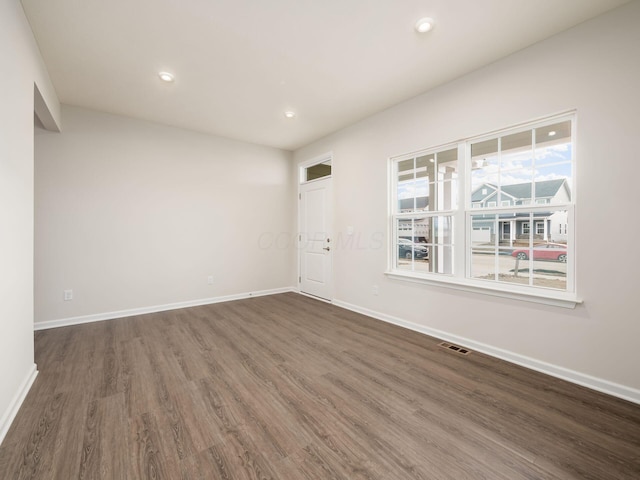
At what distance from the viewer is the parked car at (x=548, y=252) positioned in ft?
7.95

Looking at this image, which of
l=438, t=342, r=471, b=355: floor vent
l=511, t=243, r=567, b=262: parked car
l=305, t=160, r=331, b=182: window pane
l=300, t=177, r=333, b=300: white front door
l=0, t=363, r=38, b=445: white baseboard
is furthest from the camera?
l=305, t=160, r=331, b=182: window pane

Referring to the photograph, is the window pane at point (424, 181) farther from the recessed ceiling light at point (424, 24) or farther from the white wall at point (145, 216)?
the white wall at point (145, 216)

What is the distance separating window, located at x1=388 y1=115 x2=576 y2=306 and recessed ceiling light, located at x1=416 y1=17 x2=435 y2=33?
1177 mm

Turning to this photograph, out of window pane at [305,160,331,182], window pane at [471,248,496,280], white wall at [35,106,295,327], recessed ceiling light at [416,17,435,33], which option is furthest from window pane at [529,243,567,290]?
white wall at [35,106,295,327]

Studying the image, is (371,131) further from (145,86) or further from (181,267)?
(181,267)

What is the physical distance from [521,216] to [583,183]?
0.51 metres

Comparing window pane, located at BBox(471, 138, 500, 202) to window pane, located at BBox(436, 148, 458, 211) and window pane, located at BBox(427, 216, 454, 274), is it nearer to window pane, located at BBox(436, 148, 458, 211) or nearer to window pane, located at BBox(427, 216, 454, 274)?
window pane, located at BBox(436, 148, 458, 211)

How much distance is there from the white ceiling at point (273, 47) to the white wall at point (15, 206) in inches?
15.8

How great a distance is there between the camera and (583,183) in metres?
2.23

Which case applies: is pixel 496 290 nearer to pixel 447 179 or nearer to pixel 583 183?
pixel 583 183

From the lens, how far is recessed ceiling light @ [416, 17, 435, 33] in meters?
2.19

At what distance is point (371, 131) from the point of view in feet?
13.0

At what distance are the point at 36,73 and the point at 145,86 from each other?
903mm

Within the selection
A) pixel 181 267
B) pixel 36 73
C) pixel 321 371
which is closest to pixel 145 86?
pixel 36 73
